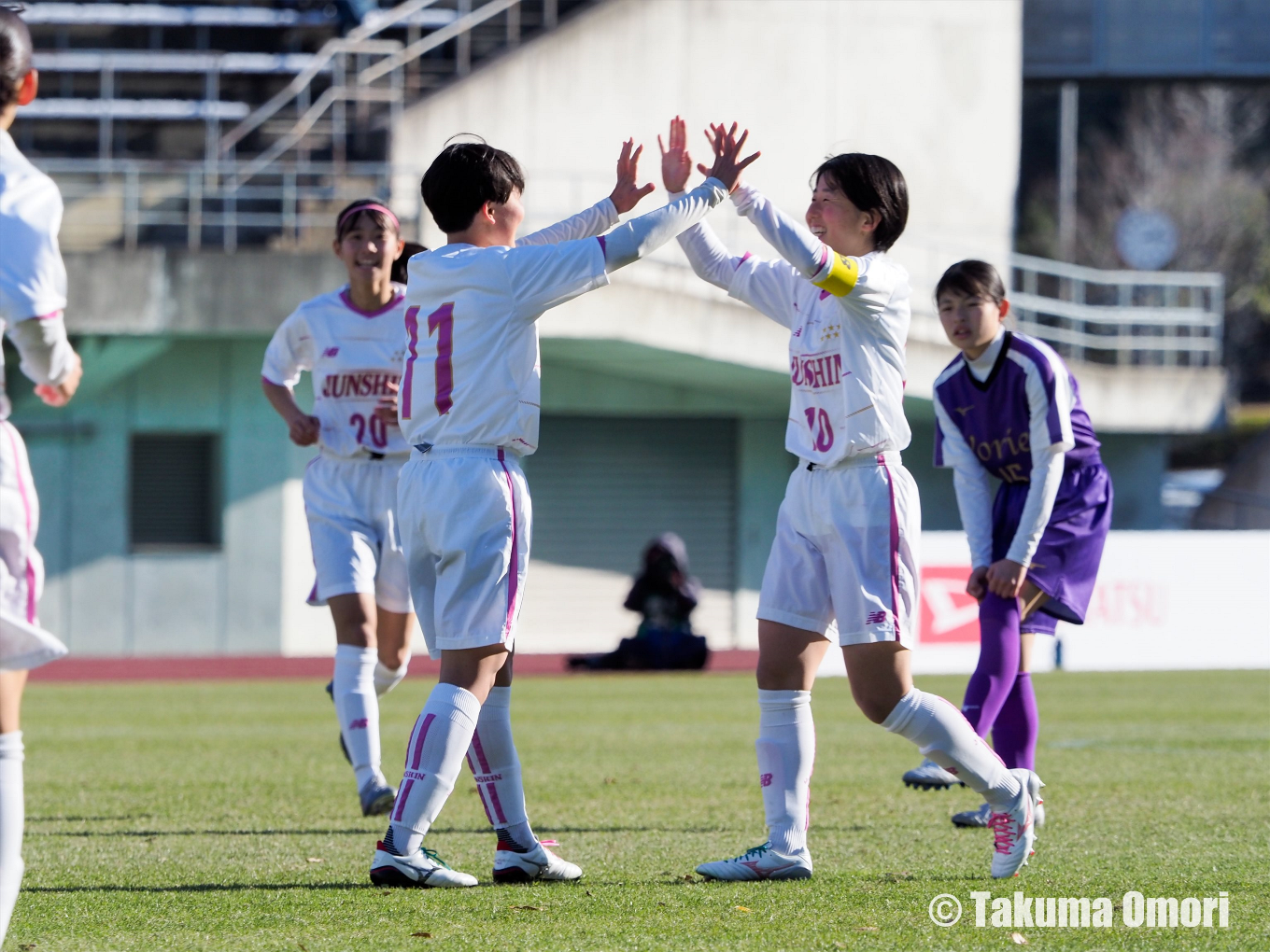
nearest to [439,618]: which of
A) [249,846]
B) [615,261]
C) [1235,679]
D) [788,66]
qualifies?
[615,261]

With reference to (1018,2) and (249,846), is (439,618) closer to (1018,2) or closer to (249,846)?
(249,846)

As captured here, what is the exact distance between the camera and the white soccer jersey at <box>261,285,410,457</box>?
692 centimetres

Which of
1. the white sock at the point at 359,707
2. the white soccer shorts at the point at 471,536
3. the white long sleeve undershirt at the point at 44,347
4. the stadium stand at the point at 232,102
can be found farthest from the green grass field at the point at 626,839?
the stadium stand at the point at 232,102

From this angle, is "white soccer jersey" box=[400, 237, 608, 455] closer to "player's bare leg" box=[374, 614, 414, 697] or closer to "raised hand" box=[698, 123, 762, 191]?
"raised hand" box=[698, 123, 762, 191]

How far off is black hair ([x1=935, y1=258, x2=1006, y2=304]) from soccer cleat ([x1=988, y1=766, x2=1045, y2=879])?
6.45 ft

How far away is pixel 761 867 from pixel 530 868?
2.22ft

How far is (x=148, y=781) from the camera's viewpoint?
27.0 ft

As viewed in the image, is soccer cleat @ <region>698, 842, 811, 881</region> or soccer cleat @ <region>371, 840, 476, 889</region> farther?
soccer cleat @ <region>698, 842, 811, 881</region>

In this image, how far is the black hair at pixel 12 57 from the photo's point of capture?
12.1 feet

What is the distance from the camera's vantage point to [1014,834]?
16.1ft

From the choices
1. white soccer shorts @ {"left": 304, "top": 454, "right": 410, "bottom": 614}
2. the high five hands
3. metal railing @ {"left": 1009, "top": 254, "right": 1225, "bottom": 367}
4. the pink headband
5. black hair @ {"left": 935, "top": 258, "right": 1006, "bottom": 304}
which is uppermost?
metal railing @ {"left": 1009, "top": 254, "right": 1225, "bottom": 367}

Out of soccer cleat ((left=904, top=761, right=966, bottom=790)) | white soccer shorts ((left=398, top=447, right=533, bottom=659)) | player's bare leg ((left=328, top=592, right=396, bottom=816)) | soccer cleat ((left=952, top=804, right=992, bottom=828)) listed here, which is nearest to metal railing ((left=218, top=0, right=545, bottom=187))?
player's bare leg ((left=328, top=592, right=396, bottom=816))

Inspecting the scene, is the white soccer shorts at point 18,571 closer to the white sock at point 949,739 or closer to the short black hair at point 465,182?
the short black hair at point 465,182

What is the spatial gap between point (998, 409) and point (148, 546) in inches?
705
